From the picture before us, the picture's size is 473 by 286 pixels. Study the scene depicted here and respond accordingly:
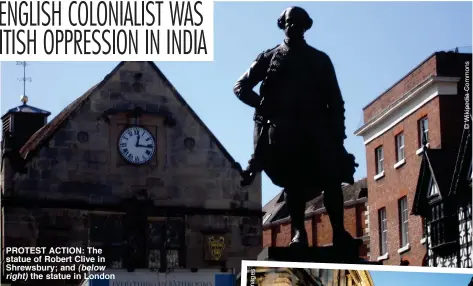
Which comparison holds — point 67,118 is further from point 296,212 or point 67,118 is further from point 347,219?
point 296,212

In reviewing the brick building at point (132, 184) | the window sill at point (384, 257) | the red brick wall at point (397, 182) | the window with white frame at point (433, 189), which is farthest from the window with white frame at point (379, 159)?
the window with white frame at point (433, 189)

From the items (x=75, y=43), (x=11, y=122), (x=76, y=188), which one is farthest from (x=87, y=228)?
Result: (x=75, y=43)

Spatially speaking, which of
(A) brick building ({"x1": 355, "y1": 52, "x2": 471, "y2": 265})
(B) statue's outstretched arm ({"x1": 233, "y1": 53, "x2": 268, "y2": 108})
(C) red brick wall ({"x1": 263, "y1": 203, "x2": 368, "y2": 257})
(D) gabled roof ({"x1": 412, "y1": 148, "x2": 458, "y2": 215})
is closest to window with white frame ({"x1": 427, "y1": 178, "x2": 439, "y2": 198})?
(D) gabled roof ({"x1": 412, "y1": 148, "x2": 458, "y2": 215})

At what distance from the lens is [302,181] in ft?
41.0

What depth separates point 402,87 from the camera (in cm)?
3841

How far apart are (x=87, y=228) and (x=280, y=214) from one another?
1224 cm

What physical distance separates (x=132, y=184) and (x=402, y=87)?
8.17m

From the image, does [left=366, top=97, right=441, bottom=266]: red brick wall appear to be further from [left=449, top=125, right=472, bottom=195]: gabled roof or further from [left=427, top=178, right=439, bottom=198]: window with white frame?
[left=449, top=125, right=472, bottom=195]: gabled roof

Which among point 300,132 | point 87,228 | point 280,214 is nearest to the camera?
point 300,132

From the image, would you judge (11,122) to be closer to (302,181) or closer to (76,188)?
(76,188)

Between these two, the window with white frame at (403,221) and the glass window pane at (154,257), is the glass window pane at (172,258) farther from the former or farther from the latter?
the window with white frame at (403,221)

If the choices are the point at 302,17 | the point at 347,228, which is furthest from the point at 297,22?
the point at 347,228

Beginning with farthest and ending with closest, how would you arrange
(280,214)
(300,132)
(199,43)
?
(280,214) → (199,43) → (300,132)

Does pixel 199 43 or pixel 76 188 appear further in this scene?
pixel 76 188
